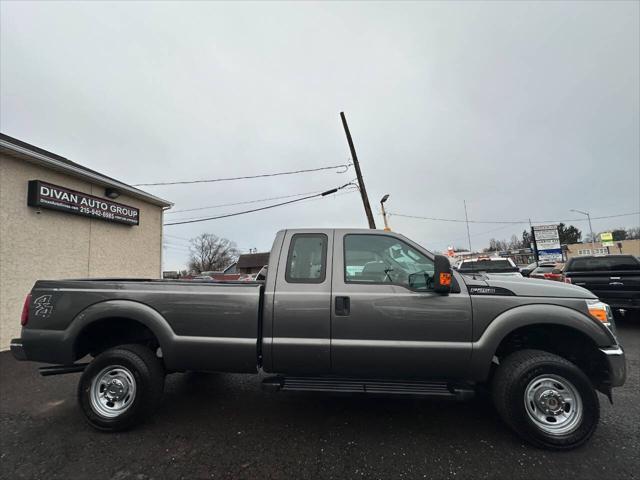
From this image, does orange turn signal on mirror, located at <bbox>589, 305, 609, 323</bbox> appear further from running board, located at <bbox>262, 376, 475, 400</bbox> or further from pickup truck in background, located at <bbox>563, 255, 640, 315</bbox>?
pickup truck in background, located at <bbox>563, 255, 640, 315</bbox>

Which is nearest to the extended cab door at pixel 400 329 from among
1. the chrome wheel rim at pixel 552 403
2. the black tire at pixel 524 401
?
the black tire at pixel 524 401

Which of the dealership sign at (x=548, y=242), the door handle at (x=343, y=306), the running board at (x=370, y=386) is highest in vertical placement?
the dealership sign at (x=548, y=242)

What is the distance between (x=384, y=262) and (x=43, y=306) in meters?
3.56

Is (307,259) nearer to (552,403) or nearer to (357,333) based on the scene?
(357,333)

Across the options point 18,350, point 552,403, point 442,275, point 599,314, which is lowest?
point 552,403

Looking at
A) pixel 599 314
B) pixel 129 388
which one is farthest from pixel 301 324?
pixel 599 314

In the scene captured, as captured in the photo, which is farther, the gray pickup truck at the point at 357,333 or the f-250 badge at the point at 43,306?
the f-250 badge at the point at 43,306

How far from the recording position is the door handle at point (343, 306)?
287 cm

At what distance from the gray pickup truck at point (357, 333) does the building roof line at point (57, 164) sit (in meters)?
5.48

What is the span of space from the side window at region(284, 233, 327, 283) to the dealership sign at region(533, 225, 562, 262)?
2520 centimetres

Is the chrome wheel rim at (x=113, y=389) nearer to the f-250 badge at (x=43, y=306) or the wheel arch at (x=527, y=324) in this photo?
the f-250 badge at (x=43, y=306)

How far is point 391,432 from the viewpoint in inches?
114

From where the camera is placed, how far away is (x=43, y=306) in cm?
312

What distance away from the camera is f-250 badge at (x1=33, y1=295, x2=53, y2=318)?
3109 millimetres
